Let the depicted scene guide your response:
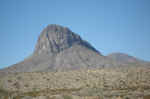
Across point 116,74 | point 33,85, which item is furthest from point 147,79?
point 33,85

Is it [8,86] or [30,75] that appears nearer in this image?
[8,86]

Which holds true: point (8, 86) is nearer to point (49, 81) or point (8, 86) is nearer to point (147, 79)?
point (49, 81)

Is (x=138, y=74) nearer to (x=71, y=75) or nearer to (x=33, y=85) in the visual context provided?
(x=71, y=75)

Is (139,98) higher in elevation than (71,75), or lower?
lower

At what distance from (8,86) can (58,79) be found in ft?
53.2

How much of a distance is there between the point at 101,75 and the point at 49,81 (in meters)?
18.0

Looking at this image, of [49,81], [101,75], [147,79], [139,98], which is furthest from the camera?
[101,75]

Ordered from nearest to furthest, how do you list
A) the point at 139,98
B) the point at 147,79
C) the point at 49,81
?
the point at 139,98 < the point at 147,79 < the point at 49,81

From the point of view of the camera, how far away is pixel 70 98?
3681 centimetres

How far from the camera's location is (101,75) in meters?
78.3

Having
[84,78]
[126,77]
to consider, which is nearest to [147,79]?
[126,77]

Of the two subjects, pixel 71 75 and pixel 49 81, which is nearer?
pixel 49 81

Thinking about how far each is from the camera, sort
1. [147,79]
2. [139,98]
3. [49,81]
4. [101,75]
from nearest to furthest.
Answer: [139,98], [147,79], [49,81], [101,75]

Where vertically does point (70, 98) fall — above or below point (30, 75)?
below
